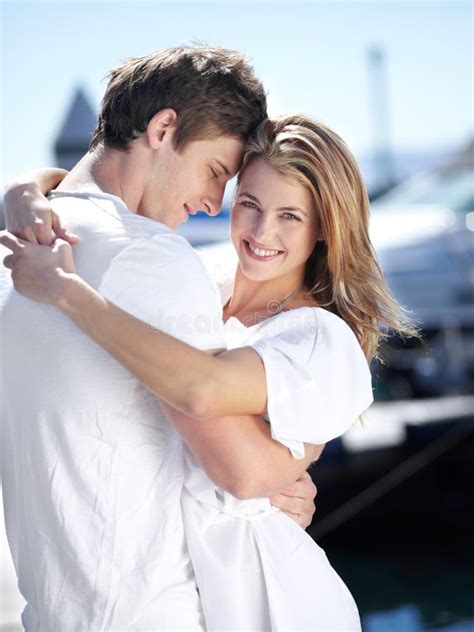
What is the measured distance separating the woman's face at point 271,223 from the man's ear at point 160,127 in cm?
23

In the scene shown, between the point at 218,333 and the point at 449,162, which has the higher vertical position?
the point at 218,333

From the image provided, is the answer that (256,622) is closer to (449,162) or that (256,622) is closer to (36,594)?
(36,594)

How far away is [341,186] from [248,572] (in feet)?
2.41

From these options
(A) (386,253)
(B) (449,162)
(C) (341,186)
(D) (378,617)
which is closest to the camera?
(C) (341,186)

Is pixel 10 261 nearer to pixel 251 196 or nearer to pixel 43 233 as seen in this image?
pixel 43 233

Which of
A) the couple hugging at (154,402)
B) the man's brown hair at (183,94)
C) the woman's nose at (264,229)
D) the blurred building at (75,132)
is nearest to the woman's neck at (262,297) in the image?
the woman's nose at (264,229)

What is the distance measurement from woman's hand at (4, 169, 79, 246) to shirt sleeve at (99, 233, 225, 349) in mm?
103

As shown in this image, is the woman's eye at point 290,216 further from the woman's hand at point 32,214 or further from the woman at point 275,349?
the woman's hand at point 32,214

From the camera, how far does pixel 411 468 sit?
6.76 m

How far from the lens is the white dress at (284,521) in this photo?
1.41 metres

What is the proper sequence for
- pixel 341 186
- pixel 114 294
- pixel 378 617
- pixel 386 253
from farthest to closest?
pixel 386 253, pixel 378 617, pixel 341 186, pixel 114 294

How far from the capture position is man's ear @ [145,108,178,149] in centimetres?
158

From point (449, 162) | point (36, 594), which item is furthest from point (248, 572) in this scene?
point (449, 162)

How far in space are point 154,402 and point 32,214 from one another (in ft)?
1.13
